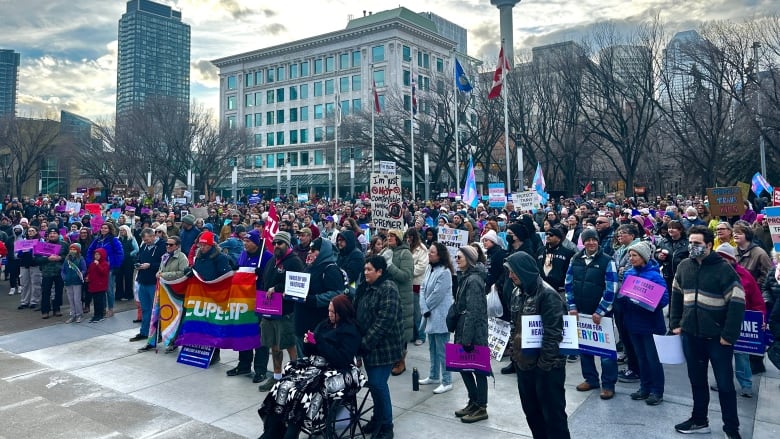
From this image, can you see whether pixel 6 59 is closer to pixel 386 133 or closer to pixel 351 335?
pixel 386 133

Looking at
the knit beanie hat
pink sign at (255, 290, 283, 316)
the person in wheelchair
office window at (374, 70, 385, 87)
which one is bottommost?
the person in wheelchair

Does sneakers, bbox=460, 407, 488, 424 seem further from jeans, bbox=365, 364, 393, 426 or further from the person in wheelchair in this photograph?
the person in wheelchair

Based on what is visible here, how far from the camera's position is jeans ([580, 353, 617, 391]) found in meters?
6.70

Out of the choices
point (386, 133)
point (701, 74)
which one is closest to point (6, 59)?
point (386, 133)

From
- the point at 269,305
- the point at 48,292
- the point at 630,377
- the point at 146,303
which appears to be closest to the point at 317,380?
the point at 269,305

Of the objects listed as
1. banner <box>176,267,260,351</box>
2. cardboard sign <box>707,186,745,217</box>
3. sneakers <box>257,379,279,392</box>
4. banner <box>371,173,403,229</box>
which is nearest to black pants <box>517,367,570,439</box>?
sneakers <box>257,379,279,392</box>

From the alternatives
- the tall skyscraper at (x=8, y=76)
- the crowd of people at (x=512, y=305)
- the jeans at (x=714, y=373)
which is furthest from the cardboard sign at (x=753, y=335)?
the tall skyscraper at (x=8, y=76)

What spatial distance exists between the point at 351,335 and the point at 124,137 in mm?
48442

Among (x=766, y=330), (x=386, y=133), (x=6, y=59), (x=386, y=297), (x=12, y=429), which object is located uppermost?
(x=6, y=59)

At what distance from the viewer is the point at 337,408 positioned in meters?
5.53

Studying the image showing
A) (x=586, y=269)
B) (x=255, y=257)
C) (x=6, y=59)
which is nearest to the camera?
(x=586, y=269)

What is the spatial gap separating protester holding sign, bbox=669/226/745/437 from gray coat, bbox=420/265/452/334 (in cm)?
264

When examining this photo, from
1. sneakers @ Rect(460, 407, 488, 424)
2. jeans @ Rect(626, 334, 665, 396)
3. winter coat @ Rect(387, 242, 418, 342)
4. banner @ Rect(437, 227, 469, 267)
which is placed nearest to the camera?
sneakers @ Rect(460, 407, 488, 424)

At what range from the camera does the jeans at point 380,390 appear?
5645 millimetres
